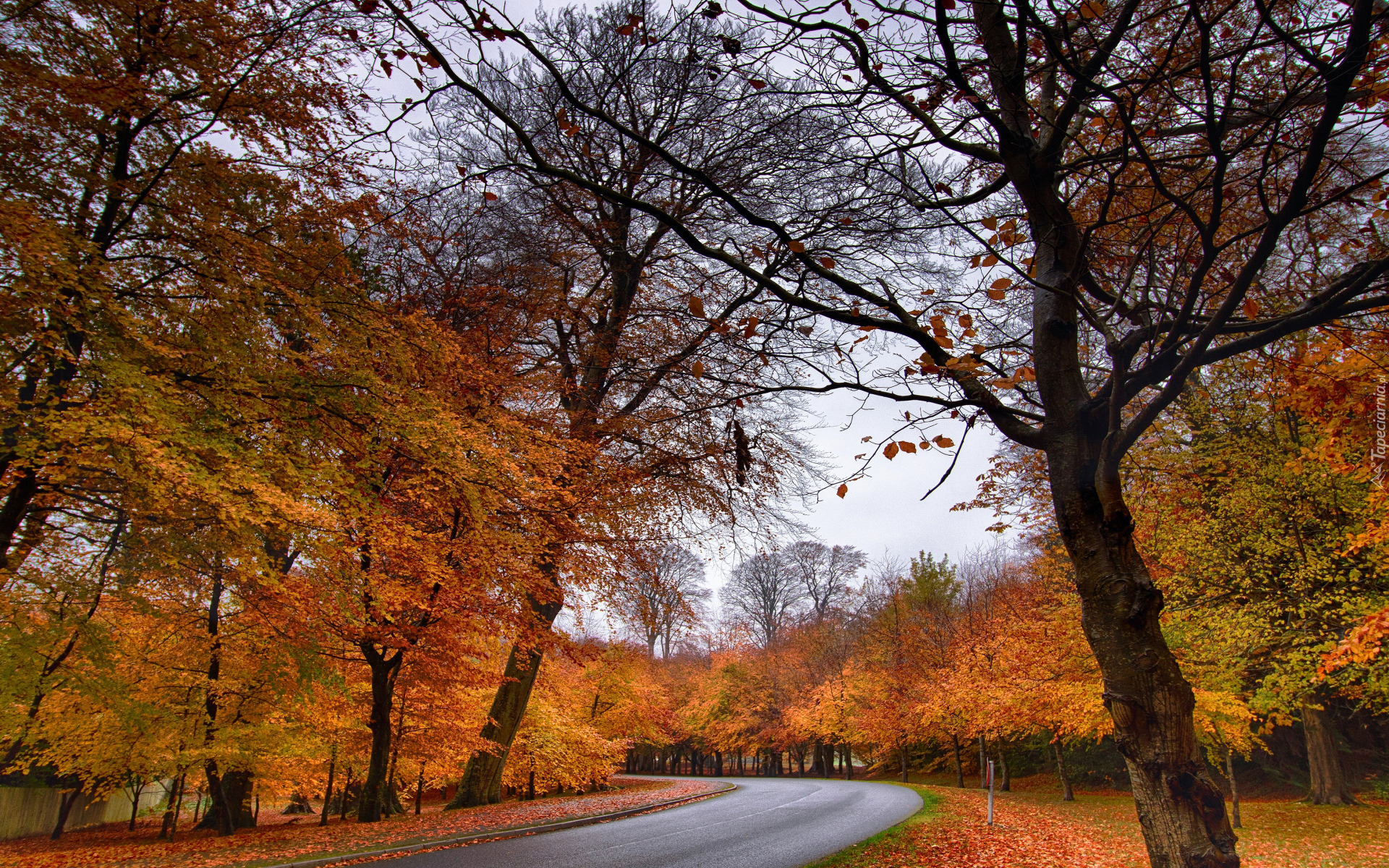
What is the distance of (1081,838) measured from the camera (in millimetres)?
11234

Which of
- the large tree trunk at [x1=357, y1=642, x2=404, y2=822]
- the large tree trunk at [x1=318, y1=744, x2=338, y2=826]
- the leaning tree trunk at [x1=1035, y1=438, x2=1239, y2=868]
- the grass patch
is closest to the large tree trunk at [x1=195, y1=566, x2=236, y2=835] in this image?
the large tree trunk at [x1=318, y1=744, x2=338, y2=826]

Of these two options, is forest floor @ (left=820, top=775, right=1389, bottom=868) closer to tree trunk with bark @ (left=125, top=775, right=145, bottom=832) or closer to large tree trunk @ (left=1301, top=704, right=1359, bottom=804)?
large tree trunk @ (left=1301, top=704, right=1359, bottom=804)

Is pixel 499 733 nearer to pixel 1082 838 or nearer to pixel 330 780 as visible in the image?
pixel 330 780

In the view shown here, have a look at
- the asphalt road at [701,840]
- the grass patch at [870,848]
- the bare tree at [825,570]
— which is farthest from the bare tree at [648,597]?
the bare tree at [825,570]

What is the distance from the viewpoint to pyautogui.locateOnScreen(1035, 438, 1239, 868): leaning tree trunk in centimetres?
327

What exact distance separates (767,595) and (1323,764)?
32047 mm

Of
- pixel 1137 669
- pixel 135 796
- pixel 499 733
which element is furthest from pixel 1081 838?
pixel 135 796

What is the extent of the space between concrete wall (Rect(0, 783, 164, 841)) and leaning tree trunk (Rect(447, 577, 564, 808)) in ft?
41.0

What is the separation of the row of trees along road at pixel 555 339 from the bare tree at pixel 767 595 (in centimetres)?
2855

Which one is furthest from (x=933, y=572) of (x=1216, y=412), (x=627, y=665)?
(x=1216, y=412)

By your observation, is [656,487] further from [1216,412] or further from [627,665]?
[627,665]

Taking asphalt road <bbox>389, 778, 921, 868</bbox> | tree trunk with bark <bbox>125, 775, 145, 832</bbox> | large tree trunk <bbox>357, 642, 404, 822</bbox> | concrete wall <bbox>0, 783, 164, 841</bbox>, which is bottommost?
concrete wall <bbox>0, 783, 164, 841</bbox>

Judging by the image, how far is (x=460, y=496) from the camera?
27.6 ft

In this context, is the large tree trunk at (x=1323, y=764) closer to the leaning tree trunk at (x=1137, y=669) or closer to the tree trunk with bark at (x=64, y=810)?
the leaning tree trunk at (x=1137, y=669)
